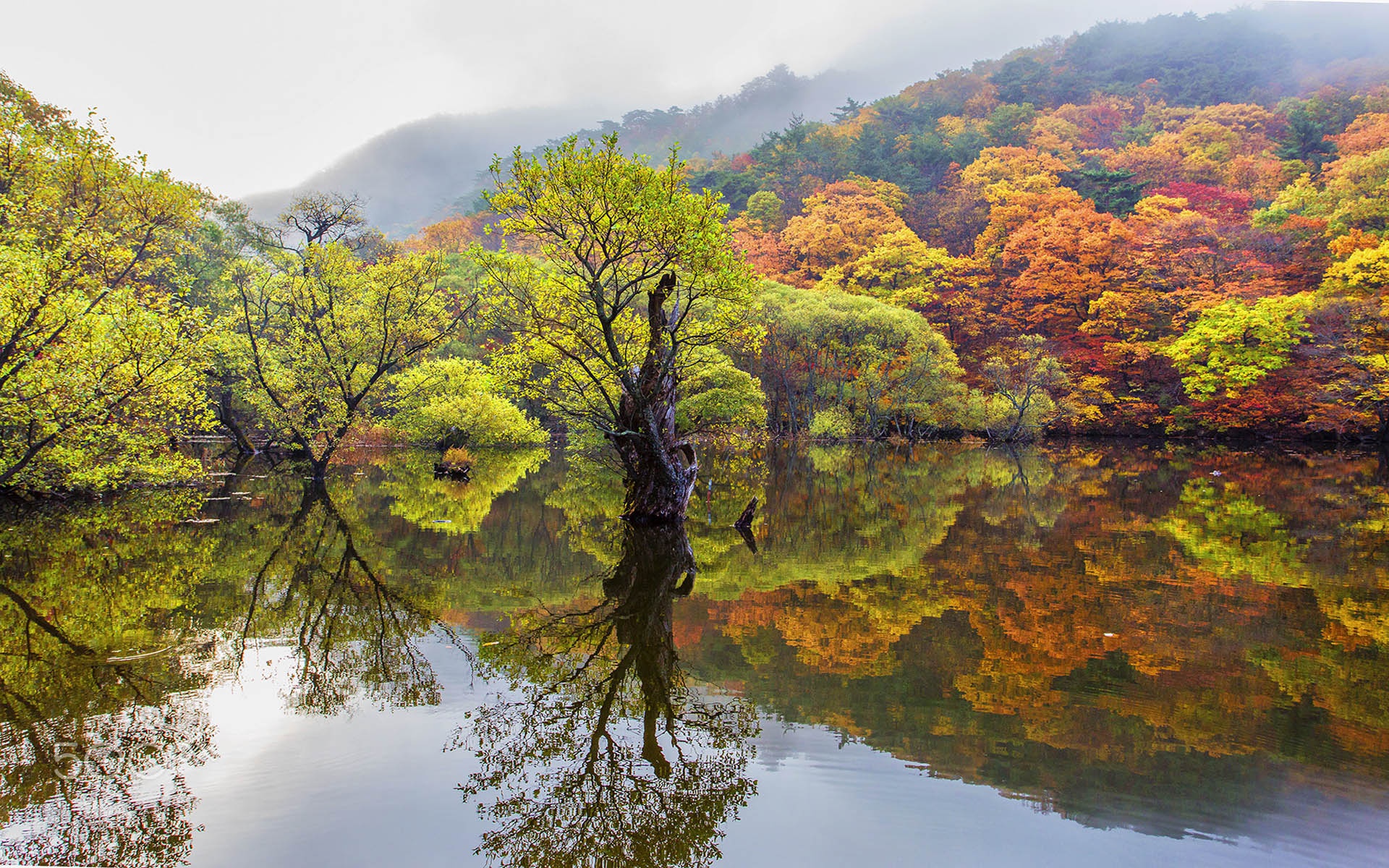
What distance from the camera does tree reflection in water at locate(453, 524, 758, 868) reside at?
4.00m

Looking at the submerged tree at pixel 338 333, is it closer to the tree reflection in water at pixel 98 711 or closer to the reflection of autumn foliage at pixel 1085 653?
the tree reflection in water at pixel 98 711

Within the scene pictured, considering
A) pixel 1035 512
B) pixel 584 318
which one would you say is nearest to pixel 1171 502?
pixel 1035 512

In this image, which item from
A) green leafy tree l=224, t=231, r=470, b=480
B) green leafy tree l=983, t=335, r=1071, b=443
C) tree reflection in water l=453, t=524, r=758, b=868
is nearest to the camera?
tree reflection in water l=453, t=524, r=758, b=868

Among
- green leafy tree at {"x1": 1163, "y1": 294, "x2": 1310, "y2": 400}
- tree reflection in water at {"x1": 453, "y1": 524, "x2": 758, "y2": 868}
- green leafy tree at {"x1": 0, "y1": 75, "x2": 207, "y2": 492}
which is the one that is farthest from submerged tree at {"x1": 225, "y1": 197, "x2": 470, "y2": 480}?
green leafy tree at {"x1": 1163, "y1": 294, "x2": 1310, "y2": 400}

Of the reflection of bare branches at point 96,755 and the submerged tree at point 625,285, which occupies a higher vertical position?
the submerged tree at point 625,285

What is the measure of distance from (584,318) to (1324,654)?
459 inches

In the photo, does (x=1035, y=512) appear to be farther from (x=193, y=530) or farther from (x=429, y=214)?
(x=429, y=214)

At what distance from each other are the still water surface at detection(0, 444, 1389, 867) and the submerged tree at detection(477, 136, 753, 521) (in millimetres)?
2724

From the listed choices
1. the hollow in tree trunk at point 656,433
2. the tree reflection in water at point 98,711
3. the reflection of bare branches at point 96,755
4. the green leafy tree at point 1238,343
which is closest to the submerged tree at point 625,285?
the hollow in tree trunk at point 656,433

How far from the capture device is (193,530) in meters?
12.4

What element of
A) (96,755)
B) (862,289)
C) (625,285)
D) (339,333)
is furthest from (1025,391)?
(96,755)

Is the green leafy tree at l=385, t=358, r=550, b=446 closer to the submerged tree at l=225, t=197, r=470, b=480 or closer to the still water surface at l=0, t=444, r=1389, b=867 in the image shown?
the submerged tree at l=225, t=197, r=470, b=480

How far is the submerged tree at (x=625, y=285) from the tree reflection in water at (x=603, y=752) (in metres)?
6.38

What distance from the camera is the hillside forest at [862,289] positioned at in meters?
13.3
